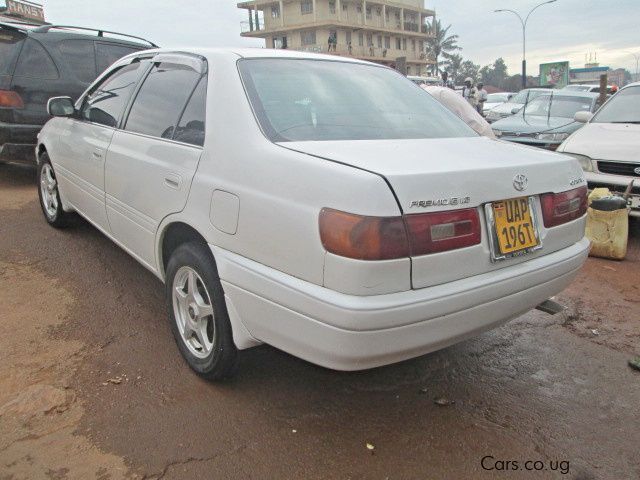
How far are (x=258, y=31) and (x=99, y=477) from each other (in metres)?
57.3

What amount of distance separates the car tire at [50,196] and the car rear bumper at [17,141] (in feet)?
4.40

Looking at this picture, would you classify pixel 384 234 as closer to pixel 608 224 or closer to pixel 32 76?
pixel 608 224

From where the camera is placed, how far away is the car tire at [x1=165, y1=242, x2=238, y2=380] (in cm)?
243

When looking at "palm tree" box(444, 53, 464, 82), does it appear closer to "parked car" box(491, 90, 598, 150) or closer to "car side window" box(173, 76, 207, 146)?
"parked car" box(491, 90, 598, 150)

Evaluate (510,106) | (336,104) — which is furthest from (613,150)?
(510,106)

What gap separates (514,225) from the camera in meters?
2.23

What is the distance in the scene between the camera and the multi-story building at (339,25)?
51.9 metres

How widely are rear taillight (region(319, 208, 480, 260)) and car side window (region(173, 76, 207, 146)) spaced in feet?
3.28

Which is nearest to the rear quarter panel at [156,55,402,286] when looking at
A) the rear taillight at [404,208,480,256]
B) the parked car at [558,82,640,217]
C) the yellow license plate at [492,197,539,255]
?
the rear taillight at [404,208,480,256]

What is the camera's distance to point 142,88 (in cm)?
331

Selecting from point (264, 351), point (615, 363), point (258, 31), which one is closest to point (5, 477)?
point (264, 351)

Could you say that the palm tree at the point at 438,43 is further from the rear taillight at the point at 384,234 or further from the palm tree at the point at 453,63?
the rear taillight at the point at 384,234

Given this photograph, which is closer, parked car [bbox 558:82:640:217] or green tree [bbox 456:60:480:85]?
parked car [bbox 558:82:640:217]

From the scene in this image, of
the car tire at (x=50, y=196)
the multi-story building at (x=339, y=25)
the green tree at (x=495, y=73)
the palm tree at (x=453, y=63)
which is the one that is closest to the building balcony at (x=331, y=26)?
the multi-story building at (x=339, y=25)
